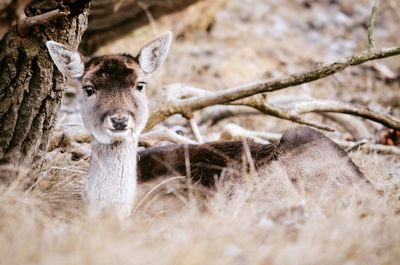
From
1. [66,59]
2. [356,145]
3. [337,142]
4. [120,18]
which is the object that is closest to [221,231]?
[66,59]

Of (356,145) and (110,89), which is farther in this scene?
(356,145)

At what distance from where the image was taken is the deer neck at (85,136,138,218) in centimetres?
485

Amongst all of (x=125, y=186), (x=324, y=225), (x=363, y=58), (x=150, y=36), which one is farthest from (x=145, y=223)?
(x=150, y=36)

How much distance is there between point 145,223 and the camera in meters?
4.55

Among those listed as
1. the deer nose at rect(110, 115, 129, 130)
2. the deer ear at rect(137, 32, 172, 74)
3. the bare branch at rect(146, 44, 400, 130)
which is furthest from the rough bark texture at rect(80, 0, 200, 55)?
the deer nose at rect(110, 115, 129, 130)

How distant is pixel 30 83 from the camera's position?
488cm

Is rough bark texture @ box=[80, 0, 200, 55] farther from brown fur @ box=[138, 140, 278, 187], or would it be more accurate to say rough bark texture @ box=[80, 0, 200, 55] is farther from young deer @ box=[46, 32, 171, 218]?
young deer @ box=[46, 32, 171, 218]

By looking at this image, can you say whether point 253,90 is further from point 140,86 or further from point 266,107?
point 140,86

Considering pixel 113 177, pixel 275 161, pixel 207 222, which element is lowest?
pixel 207 222

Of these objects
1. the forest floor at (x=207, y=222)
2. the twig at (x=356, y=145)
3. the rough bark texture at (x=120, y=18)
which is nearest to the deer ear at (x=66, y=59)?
the forest floor at (x=207, y=222)

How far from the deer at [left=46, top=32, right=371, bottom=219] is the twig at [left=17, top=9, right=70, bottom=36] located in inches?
7.0

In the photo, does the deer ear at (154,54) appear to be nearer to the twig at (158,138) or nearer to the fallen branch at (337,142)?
the twig at (158,138)

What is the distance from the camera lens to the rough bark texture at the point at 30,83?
4.82 m

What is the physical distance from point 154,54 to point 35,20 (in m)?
1.05
